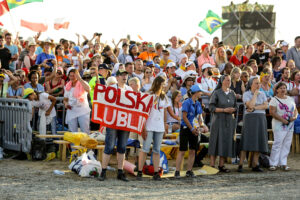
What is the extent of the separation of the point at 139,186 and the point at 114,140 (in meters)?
1.06

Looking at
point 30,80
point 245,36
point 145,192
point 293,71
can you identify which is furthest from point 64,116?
point 245,36

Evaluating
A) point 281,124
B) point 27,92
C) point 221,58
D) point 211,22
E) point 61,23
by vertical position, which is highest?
point 211,22

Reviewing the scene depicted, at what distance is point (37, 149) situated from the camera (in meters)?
13.1

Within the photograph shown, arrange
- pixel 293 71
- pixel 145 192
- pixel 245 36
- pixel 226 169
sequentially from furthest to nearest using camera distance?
pixel 245 36 < pixel 293 71 < pixel 226 169 < pixel 145 192

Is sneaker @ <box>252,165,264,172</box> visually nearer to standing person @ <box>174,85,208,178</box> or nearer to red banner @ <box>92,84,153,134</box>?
standing person @ <box>174,85,208,178</box>

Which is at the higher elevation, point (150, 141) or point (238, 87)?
point (238, 87)

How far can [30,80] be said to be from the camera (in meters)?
→ 14.1

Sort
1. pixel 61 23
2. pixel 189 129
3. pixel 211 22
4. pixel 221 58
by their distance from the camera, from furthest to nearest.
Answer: pixel 211 22
pixel 61 23
pixel 221 58
pixel 189 129

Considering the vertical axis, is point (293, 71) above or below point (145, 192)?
above

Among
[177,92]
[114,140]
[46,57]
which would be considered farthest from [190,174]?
[46,57]

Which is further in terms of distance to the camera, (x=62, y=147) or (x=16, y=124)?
(x=62, y=147)

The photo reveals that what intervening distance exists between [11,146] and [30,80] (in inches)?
69.2

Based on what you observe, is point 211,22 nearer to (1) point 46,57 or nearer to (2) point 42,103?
(1) point 46,57

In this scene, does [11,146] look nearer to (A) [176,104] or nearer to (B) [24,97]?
(B) [24,97]
